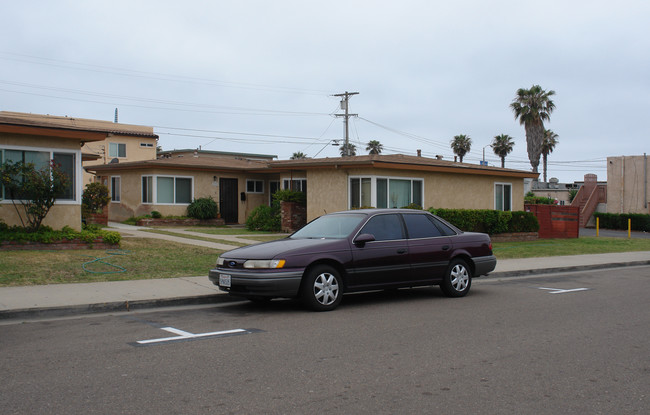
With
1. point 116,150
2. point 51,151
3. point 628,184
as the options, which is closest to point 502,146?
point 628,184

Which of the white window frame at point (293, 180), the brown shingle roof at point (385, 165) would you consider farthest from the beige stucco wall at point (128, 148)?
the brown shingle roof at point (385, 165)

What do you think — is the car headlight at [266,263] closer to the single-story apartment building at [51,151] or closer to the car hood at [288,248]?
the car hood at [288,248]

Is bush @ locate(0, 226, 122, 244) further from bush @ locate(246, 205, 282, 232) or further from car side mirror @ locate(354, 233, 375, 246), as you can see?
bush @ locate(246, 205, 282, 232)

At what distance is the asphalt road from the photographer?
4.96 m

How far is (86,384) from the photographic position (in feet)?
17.7

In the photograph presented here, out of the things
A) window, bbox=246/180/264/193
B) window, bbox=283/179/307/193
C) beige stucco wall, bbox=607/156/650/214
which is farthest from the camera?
beige stucco wall, bbox=607/156/650/214

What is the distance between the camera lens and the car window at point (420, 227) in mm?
10562

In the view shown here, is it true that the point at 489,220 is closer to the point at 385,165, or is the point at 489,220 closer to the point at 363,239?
the point at 385,165

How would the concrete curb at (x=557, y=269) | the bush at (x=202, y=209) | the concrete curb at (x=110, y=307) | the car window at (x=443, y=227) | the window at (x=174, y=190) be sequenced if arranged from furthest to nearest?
the bush at (x=202, y=209)
the window at (x=174, y=190)
the concrete curb at (x=557, y=269)
the car window at (x=443, y=227)
the concrete curb at (x=110, y=307)

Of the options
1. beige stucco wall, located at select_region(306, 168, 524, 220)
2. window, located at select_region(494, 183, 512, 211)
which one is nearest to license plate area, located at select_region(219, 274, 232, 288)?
beige stucco wall, located at select_region(306, 168, 524, 220)

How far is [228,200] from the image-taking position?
97.9ft

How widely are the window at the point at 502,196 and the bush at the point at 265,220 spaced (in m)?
9.82

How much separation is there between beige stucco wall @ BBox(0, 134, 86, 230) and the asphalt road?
8.18 metres

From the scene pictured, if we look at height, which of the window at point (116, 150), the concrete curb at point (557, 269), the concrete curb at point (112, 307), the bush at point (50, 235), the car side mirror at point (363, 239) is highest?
the window at point (116, 150)
